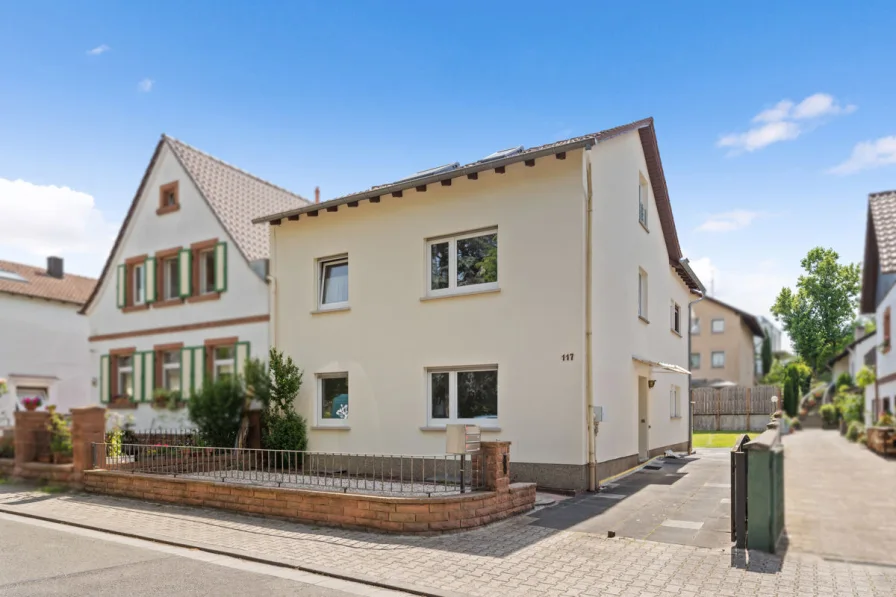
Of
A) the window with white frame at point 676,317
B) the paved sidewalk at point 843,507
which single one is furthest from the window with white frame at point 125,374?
the paved sidewalk at point 843,507

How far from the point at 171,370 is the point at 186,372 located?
1.12 metres

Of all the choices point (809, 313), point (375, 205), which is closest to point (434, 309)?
point (375, 205)

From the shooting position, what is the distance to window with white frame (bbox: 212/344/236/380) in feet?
59.4

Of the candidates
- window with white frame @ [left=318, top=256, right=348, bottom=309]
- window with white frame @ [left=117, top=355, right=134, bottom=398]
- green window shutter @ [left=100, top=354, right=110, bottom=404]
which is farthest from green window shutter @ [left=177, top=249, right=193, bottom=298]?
window with white frame @ [left=318, top=256, right=348, bottom=309]

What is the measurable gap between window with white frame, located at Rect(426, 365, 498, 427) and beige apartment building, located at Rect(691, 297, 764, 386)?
136 feet

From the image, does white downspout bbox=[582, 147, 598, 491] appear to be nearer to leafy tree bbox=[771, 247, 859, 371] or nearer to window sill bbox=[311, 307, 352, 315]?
window sill bbox=[311, 307, 352, 315]

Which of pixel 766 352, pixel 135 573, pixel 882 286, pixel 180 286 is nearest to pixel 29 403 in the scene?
pixel 180 286

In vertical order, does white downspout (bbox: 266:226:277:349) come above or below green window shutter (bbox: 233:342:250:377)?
above

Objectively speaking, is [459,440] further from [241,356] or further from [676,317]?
[676,317]

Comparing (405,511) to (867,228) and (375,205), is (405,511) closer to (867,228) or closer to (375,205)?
(375,205)

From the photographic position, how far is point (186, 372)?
18.9 meters

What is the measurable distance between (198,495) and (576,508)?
605 cm

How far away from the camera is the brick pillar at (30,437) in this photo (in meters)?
14.0

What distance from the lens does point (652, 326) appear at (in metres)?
18.0
